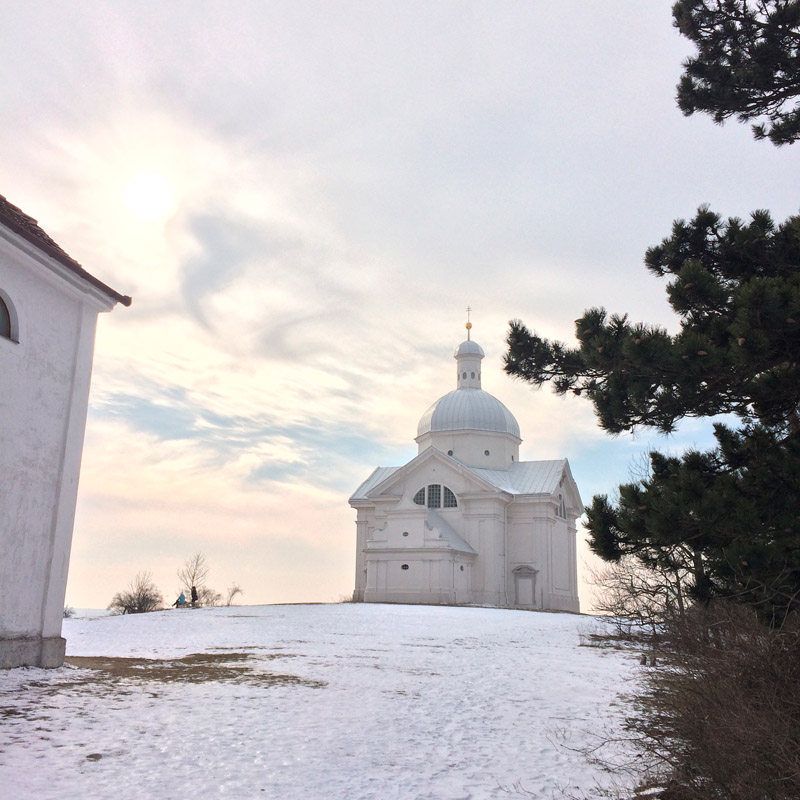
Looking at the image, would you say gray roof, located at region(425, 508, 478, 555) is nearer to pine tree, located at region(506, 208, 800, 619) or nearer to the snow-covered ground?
the snow-covered ground

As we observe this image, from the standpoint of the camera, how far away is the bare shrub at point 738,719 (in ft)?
16.1

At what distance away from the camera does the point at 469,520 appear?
4291 centimetres

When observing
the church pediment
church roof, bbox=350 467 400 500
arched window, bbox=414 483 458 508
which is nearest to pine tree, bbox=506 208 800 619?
the church pediment

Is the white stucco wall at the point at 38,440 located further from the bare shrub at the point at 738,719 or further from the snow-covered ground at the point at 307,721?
the bare shrub at the point at 738,719

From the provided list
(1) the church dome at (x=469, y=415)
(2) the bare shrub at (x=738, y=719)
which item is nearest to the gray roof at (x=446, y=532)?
(1) the church dome at (x=469, y=415)

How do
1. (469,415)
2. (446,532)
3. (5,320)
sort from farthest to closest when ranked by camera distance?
(469,415)
(446,532)
(5,320)

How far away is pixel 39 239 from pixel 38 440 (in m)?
3.12

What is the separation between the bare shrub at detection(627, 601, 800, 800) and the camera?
193 inches

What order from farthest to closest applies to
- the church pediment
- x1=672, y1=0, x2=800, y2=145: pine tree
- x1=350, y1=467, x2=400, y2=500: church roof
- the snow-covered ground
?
x1=350, y1=467, x2=400, y2=500: church roof < the church pediment < x1=672, y1=0, x2=800, y2=145: pine tree < the snow-covered ground

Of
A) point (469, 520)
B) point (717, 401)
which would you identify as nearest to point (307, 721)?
point (717, 401)

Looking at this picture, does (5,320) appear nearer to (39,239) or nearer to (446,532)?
(39,239)

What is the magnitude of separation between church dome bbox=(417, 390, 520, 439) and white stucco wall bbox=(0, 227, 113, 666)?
3577cm

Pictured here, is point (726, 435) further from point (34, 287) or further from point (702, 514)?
point (34, 287)

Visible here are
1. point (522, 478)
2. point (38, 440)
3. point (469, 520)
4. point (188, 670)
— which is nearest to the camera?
point (38, 440)
